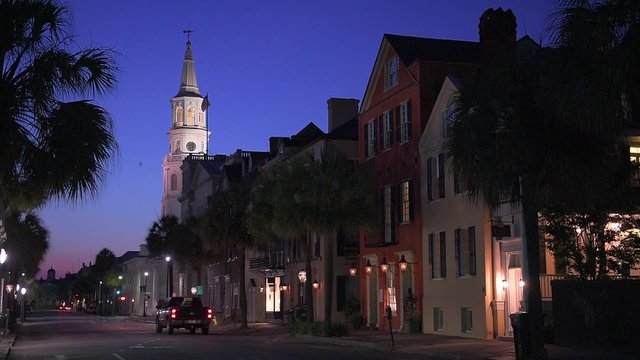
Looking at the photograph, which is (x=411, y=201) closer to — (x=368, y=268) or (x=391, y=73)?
(x=368, y=268)

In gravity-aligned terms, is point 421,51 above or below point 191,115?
below

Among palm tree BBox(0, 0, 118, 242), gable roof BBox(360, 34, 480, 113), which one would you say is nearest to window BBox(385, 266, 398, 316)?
gable roof BBox(360, 34, 480, 113)

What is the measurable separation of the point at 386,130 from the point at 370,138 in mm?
2252

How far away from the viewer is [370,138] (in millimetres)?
39031

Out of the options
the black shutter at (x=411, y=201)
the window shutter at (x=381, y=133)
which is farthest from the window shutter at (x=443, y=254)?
the window shutter at (x=381, y=133)

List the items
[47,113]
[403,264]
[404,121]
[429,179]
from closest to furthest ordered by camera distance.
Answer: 1. [47,113]
2. [429,179]
3. [403,264]
4. [404,121]

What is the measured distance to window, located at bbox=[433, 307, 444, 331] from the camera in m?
31.8

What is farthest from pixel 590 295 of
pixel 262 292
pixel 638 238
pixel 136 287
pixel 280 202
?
pixel 136 287

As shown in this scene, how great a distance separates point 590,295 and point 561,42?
1187cm

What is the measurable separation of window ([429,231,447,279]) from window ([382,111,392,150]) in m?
5.94

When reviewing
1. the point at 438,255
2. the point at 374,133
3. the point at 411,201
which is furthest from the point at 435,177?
the point at 374,133

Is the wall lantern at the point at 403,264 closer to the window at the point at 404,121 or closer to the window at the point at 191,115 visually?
the window at the point at 404,121

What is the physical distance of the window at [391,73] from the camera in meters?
36.0

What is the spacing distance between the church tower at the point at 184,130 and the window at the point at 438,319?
7368cm
